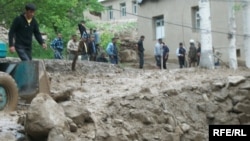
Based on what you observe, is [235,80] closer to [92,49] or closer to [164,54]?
[92,49]

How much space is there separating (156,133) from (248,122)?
2.95m

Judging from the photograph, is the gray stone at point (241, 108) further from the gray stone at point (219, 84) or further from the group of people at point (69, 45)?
the group of people at point (69, 45)

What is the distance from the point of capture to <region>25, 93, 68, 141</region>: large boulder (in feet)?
24.3

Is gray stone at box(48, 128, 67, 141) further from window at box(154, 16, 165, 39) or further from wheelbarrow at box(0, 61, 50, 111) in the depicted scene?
window at box(154, 16, 165, 39)

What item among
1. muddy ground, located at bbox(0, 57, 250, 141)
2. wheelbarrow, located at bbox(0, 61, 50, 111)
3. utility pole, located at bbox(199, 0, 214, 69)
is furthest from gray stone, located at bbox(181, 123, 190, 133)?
utility pole, located at bbox(199, 0, 214, 69)

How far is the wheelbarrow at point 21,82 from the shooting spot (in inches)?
346

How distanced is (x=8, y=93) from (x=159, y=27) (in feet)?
72.7

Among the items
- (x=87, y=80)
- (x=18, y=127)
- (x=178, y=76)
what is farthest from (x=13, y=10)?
(x=18, y=127)

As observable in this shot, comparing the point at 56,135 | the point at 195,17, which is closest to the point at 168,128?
the point at 56,135

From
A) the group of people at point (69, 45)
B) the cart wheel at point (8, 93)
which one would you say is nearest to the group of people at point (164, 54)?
the group of people at point (69, 45)

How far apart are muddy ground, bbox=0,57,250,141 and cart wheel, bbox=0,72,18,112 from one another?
0.25 metres

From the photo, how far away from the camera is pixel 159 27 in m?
30.5

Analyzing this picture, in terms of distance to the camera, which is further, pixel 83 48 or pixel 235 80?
pixel 83 48

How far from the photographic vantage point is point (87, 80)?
41.9ft
